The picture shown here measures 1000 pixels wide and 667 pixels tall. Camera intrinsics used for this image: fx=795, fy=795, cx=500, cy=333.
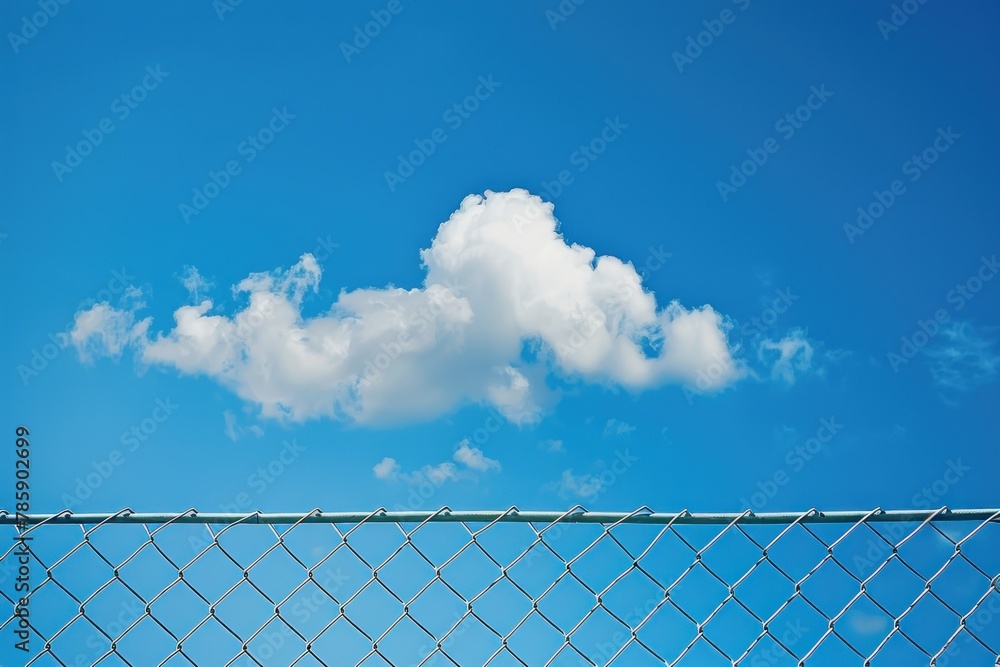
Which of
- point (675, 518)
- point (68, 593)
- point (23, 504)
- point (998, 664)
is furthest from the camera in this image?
point (23, 504)

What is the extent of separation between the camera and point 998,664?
9.14 feet

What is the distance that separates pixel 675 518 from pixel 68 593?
191 cm

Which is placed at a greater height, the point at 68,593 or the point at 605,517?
the point at 605,517

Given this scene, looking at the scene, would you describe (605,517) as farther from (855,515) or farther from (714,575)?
(855,515)

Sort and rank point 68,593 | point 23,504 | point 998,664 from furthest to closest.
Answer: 1. point 23,504
2. point 998,664
3. point 68,593

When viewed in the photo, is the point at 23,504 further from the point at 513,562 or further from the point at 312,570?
the point at 513,562

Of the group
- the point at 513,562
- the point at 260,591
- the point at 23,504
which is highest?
the point at 513,562

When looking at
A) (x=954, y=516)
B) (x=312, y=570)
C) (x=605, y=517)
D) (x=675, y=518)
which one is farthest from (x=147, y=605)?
(x=954, y=516)

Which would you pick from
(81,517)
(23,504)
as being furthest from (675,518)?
(23,504)

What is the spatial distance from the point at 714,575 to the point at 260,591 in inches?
59.4

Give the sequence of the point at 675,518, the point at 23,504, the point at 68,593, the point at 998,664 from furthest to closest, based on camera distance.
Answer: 1. the point at 23,504
2. the point at 998,664
3. the point at 675,518
4. the point at 68,593

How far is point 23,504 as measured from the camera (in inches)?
123

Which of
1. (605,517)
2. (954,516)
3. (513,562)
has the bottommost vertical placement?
(513,562)

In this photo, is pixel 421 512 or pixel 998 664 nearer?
pixel 421 512
